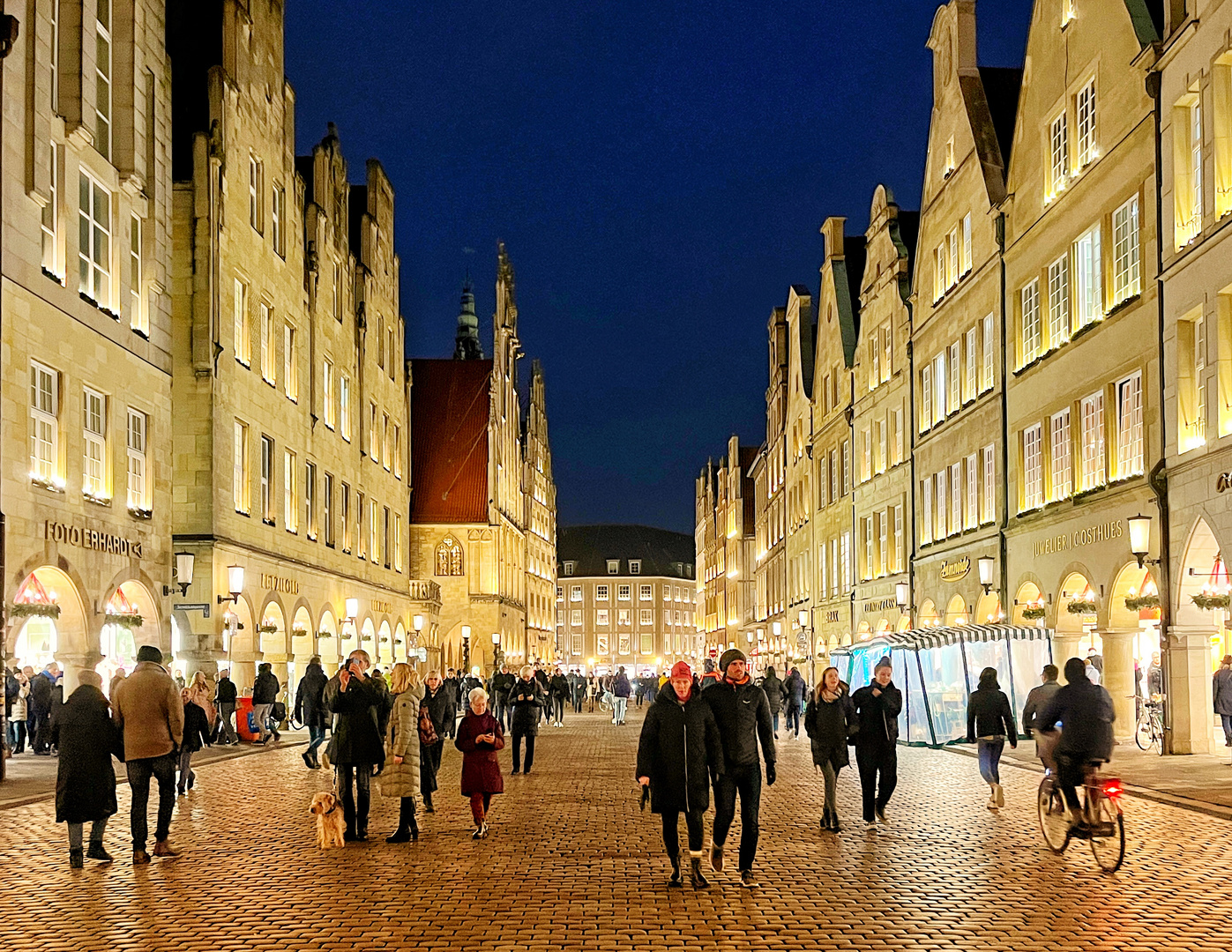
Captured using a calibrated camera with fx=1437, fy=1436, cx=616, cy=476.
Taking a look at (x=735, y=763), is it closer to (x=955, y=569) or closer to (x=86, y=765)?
(x=86, y=765)

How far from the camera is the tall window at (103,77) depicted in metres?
26.1

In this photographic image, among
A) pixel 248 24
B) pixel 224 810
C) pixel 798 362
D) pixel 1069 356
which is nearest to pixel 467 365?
pixel 798 362

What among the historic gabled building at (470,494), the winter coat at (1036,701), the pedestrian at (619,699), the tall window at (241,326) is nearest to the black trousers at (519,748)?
the winter coat at (1036,701)

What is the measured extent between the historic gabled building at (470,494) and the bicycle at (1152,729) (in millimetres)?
42062

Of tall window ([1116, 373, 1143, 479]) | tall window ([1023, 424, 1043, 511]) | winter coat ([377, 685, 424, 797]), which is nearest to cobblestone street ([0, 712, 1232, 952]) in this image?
winter coat ([377, 685, 424, 797])

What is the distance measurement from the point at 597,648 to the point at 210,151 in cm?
11107

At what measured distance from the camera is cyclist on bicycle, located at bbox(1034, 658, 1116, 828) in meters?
12.6

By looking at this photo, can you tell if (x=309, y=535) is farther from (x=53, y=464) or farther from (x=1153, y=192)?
(x=1153, y=192)

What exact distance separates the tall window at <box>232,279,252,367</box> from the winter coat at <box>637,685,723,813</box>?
74.7 ft

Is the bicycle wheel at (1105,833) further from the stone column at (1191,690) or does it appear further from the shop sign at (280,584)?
the shop sign at (280,584)

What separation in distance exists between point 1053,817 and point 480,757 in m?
5.73

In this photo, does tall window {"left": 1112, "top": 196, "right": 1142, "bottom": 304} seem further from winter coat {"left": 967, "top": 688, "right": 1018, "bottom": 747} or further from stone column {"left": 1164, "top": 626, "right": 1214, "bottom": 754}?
winter coat {"left": 967, "top": 688, "right": 1018, "bottom": 747}

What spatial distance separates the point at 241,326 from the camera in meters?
33.2

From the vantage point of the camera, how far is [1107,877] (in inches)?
463
